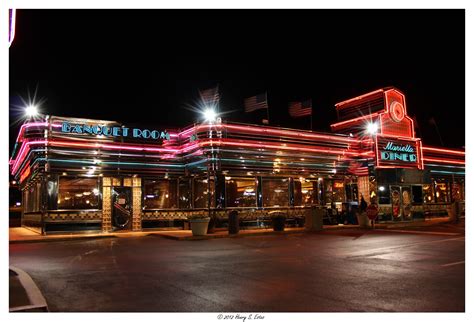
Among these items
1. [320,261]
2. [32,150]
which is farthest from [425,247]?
[32,150]

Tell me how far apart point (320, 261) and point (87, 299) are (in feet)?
20.6

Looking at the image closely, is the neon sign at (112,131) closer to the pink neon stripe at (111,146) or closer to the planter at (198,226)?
the pink neon stripe at (111,146)

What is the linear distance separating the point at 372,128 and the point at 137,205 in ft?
50.3

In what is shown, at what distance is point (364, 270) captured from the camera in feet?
33.8

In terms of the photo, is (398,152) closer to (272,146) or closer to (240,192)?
(272,146)

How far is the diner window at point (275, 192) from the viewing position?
Result: 83.9ft

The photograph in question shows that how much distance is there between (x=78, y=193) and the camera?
2200 centimetres

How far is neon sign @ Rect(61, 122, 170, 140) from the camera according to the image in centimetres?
2144

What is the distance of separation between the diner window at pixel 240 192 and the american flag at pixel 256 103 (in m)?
4.05

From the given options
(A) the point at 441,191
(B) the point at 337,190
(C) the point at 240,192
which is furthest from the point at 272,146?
(A) the point at 441,191

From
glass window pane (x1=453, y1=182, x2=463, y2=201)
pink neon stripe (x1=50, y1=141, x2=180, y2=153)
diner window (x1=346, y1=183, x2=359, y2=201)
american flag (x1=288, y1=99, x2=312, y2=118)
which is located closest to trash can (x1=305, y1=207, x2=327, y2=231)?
diner window (x1=346, y1=183, x2=359, y2=201)

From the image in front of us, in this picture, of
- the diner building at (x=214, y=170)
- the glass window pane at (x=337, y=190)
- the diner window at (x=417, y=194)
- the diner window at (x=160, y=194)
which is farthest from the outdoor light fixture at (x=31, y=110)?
the diner window at (x=417, y=194)

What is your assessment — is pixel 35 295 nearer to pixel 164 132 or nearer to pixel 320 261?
pixel 320 261

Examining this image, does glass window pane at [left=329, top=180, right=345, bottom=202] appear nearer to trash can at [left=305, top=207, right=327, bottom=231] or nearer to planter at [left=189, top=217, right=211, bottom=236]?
trash can at [left=305, top=207, right=327, bottom=231]
